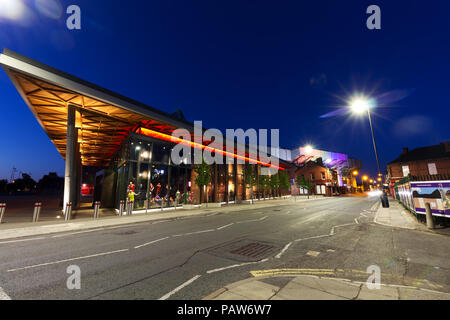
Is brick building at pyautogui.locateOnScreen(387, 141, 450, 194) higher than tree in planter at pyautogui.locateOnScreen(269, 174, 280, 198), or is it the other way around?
brick building at pyautogui.locateOnScreen(387, 141, 450, 194)

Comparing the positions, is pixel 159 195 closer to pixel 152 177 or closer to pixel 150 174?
pixel 152 177

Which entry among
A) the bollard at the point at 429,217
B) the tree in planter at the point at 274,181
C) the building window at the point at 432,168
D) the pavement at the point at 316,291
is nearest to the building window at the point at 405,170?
the building window at the point at 432,168

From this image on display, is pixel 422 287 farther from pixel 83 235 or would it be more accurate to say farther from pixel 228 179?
pixel 228 179

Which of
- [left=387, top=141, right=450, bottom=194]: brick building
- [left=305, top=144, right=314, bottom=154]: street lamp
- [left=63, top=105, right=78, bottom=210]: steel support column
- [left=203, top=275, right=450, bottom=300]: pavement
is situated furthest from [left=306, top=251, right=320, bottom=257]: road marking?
[left=305, top=144, right=314, bottom=154]: street lamp

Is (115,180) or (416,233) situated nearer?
(416,233)

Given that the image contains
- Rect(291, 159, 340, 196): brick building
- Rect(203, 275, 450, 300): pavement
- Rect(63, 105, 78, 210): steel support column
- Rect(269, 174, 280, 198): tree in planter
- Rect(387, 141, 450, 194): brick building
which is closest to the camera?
Rect(203, 275, 450, 300): pavement

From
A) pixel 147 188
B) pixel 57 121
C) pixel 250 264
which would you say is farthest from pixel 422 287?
pixel 57 121

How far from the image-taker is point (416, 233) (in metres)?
8.70

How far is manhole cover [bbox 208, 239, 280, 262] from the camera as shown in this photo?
582 centimetres

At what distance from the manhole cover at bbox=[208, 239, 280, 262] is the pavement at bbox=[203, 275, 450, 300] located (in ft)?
5.88

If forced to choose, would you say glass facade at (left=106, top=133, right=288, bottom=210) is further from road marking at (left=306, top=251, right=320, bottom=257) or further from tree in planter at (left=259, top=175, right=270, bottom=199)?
road marking at (left=306, top=251, right=320, bottom=257)

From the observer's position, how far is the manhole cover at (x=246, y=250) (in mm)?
5816

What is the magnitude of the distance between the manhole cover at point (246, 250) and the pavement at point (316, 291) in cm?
179
